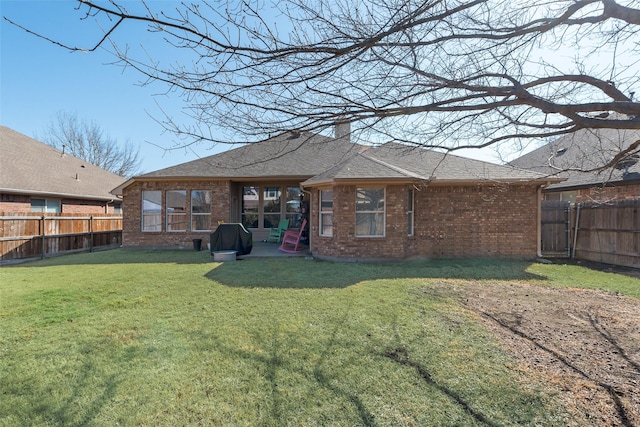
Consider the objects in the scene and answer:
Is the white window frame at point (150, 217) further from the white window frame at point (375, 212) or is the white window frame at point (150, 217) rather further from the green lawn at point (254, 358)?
the white window frame at point (375, 212)

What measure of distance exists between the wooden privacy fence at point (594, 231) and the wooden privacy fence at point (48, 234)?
1849cm

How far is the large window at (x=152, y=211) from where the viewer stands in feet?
40.5

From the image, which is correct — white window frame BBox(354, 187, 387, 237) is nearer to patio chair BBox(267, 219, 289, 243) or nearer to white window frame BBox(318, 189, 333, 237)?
white window frame BBox(318, 189, 333, 237)

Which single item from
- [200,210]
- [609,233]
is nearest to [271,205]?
[200,210]

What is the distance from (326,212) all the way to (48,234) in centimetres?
1046

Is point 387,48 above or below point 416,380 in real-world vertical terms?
above

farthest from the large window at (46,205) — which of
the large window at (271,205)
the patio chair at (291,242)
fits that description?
the patio chair at (291,242)

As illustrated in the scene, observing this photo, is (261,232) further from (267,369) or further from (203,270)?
(267,369)

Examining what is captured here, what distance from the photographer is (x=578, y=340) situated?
3.76 meters

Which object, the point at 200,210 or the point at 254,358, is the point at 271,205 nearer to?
the point at 200,210

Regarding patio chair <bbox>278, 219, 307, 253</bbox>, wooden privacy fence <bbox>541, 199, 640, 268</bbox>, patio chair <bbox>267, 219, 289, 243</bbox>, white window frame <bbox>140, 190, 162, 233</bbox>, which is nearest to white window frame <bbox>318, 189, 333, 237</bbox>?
patio chair <bbox>278, 219, 307, 253</bbox>

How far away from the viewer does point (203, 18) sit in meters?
2.71

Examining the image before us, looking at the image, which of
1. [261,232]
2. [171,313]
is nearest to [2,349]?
[171,313]

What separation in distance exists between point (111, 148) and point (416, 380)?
122ft
